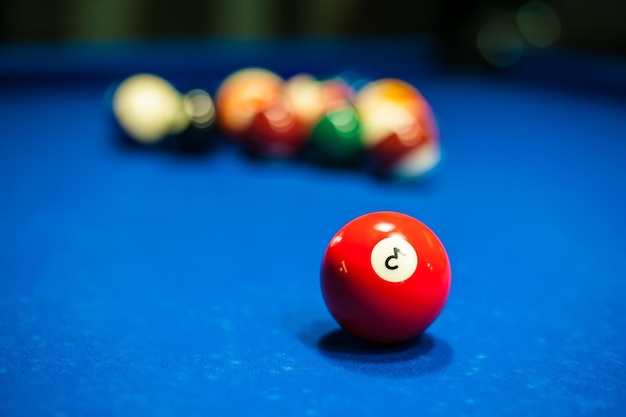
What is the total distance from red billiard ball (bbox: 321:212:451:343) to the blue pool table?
0.09 m

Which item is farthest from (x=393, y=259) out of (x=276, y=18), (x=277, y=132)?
(x=276, y=18)

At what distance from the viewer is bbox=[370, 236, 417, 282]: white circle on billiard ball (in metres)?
1.91

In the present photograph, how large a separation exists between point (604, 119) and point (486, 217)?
214cm

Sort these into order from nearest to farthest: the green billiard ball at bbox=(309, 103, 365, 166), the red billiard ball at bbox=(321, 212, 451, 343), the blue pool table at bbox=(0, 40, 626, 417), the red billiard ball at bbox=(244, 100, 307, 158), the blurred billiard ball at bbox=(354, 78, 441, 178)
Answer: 1. the blue pool table at bbox=(0, 40, 626, 417)
2. the red billiard ball at bbox=(321, 212, 451, 343)
3. the blurred billiard ball at bbox=(354, 78, 441, 178)
4. the green billiard ball at bbox=(309, 103, 365, 166)
5. the red billiard ball at bbox=(244, 100, 307, 158)

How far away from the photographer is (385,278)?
1.91 meters

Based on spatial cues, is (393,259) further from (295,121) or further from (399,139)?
(295,121)

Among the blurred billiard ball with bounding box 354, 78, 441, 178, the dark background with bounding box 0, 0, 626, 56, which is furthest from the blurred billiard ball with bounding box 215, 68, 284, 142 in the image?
the dark background with bounding box 0, 0, 626, 56

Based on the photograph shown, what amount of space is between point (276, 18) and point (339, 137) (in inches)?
235

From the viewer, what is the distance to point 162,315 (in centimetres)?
223

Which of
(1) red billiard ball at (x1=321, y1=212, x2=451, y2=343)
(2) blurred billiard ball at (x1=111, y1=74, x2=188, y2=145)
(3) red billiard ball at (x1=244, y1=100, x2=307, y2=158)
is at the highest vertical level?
(2) blurred billiard ball at (x1=111, y1=74, x2=188, y2=145)

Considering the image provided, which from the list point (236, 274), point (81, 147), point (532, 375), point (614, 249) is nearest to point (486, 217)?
point (614, 249)

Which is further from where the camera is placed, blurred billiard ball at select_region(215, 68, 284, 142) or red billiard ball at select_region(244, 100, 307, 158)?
blurred billiard ball at select_region(215, 68, 284, 142)

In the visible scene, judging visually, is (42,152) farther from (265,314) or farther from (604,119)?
(604,119)

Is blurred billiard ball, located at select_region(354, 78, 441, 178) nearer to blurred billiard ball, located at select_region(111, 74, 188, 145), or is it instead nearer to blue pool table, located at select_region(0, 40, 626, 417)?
blue pool table, located at select_region(0, 40, 626, 417)
